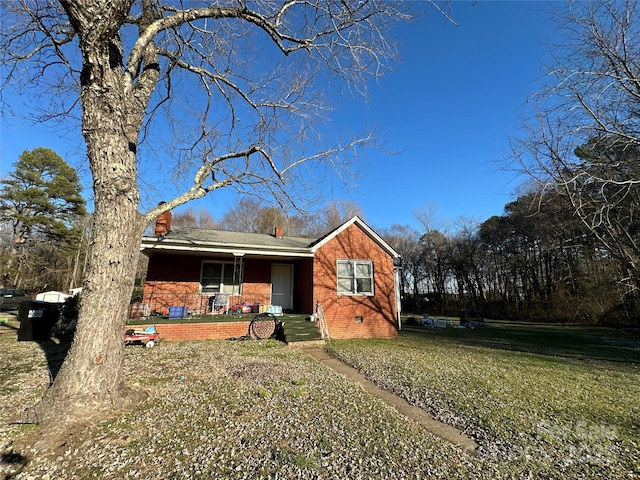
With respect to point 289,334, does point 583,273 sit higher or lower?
higher

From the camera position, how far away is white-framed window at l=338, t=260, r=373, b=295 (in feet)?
39.3

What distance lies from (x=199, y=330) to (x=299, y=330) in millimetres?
3356

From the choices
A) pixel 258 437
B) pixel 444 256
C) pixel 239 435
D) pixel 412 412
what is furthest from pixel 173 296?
pixel 444 256

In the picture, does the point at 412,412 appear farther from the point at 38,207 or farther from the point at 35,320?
the point at 38,207

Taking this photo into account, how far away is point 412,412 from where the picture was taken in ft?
14.2

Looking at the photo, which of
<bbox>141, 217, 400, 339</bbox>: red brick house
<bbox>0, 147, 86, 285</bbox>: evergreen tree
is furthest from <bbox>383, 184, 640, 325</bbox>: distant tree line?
<bbox>0, 147, 86, 285</bbox>: evergreen tree

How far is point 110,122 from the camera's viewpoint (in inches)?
167

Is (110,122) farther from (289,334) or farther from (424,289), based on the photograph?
(424,289)

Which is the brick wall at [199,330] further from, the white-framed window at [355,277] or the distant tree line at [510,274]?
the distant tree line at [510,274]

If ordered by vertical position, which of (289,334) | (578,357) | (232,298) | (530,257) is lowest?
(578,357)

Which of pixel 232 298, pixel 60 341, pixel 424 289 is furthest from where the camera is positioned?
pixel 424 289

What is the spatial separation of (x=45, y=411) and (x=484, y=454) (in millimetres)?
5133

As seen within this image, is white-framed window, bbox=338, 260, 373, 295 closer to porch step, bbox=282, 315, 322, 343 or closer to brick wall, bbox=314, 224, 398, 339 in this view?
brick wall, bbox=314, 224, 398, 339

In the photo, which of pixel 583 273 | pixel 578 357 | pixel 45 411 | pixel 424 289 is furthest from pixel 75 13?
pixel 424 289
